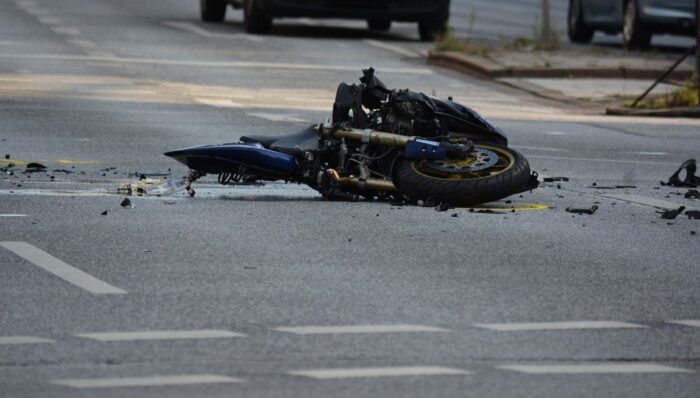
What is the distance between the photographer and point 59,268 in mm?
8930

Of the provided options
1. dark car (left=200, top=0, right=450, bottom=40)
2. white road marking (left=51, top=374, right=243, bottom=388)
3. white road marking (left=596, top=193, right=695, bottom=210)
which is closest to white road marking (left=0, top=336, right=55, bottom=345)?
white road marking (left=51, top=374, right=243, bottom=388)

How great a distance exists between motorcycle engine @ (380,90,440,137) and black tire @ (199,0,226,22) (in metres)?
22.2

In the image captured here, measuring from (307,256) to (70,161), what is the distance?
16.2 ft

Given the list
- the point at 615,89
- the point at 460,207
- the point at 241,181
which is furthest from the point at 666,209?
the point at 615,89

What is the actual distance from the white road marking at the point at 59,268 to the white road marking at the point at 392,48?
19.1 m

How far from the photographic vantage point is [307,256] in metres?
9.52

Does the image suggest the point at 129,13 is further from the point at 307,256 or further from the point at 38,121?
the point at 307,256

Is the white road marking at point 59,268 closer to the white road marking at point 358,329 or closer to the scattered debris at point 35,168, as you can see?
the white road marking at point 358,329

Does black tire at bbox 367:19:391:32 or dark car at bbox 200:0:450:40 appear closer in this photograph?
dark car at bbox 200:0:450:40

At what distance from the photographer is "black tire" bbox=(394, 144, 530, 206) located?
452 inches

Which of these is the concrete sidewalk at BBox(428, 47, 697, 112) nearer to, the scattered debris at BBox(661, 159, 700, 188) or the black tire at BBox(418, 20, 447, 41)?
the black tire at BBox(418, 20, 447, 41)

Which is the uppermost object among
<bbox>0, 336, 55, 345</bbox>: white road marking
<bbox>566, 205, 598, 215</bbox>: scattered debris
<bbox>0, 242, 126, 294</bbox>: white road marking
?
<bbox>566, 205, 598, 215</bbox>: scattered debris

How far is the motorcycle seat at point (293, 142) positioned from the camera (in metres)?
11.9

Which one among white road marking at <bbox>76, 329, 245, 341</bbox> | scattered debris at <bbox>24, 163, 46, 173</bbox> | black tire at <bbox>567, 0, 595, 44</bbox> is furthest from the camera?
black tire at <bbox>567, 0, 595, 44</bbox>
